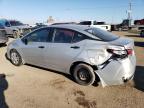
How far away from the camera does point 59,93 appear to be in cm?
582

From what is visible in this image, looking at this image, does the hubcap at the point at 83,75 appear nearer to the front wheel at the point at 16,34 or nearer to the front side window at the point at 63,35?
the front side window at the point at 63,35

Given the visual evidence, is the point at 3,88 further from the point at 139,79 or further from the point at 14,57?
the point at 139,79

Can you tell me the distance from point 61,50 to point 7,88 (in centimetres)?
187

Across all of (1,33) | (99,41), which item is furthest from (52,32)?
(1,33)

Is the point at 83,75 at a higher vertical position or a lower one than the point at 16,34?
lower

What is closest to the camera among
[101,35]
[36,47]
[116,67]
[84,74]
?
[116,67]

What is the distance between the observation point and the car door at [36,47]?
7332mm

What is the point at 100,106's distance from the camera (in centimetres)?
507

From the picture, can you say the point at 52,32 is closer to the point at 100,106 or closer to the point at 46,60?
the point at 46,60

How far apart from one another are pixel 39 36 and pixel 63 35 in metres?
1.06

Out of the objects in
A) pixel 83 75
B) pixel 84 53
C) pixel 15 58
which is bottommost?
pixel 83 75

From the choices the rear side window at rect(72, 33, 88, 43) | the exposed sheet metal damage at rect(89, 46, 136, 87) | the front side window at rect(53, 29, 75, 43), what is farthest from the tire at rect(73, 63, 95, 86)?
the front side window at rect(53, 29, 75, 43)

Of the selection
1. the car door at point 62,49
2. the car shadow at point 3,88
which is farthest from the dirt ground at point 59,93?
the car door at point 62,49

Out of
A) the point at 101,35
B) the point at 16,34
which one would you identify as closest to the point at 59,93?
the point at 101,35
